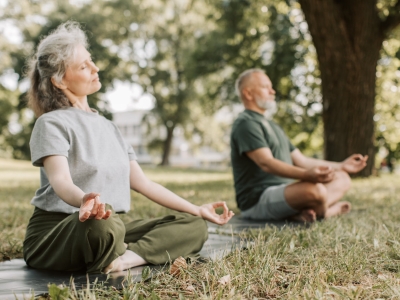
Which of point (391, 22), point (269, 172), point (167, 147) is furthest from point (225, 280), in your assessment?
point (167, 147)

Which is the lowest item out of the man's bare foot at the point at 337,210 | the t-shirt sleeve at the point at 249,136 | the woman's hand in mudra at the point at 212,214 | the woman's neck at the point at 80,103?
the man's bare foot at the point at 337,210

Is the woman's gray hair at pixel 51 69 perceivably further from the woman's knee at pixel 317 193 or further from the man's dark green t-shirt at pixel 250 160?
the woman's knee at pixel 317 193

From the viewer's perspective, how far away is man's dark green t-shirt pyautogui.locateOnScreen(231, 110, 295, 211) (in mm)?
4602

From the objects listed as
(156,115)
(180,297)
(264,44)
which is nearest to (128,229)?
(180,297)

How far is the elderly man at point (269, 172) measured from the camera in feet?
14.0

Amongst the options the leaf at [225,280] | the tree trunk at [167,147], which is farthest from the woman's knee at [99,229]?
the tree trunk at [167,147]

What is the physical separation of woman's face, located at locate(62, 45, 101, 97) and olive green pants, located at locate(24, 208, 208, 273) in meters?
0.71

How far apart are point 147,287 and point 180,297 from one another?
0.26m

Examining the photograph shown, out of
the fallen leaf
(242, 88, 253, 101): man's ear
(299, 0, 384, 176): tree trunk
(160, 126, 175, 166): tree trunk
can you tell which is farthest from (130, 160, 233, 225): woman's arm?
(160, 126, 175, 166): tree trunk

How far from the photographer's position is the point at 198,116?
3544cm

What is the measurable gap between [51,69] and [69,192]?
80 cm

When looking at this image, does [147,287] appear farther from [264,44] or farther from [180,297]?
[264,44]

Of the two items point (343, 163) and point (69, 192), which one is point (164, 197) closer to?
point (69, 192)

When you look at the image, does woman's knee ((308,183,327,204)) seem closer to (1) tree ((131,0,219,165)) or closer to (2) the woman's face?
(2) the woman's face
